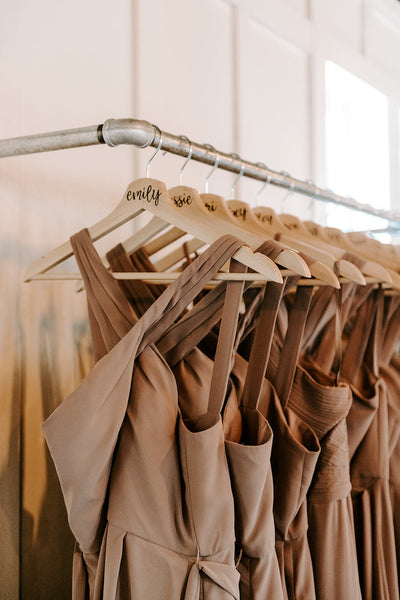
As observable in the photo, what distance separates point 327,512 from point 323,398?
0.18m

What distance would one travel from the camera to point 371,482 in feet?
3.20

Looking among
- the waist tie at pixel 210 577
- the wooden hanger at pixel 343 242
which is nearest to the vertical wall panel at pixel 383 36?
the wooden hanger at pixel 343 242

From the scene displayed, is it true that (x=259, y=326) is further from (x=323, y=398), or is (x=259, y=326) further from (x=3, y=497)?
(x=3, y=497)

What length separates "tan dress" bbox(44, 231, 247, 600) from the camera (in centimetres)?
68

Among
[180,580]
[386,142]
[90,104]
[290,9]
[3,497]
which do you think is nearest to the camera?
[180,580]

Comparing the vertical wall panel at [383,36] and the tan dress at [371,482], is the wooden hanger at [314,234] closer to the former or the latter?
the tan dress at [371,482]

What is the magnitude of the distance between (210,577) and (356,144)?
71.8 inches

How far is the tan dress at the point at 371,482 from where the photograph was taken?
95cm

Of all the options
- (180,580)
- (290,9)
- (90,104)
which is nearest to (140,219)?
(90,104)

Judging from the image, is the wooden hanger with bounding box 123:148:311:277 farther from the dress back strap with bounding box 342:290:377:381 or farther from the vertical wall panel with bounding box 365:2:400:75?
the vertical wall panel with bounding box 365:2:400:75

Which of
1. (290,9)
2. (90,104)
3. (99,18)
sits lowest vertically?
(90,104)

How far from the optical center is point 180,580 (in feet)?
2.21

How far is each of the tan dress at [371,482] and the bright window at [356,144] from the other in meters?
1.05

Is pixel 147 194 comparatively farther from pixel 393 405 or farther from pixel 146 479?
pixel 393 405
